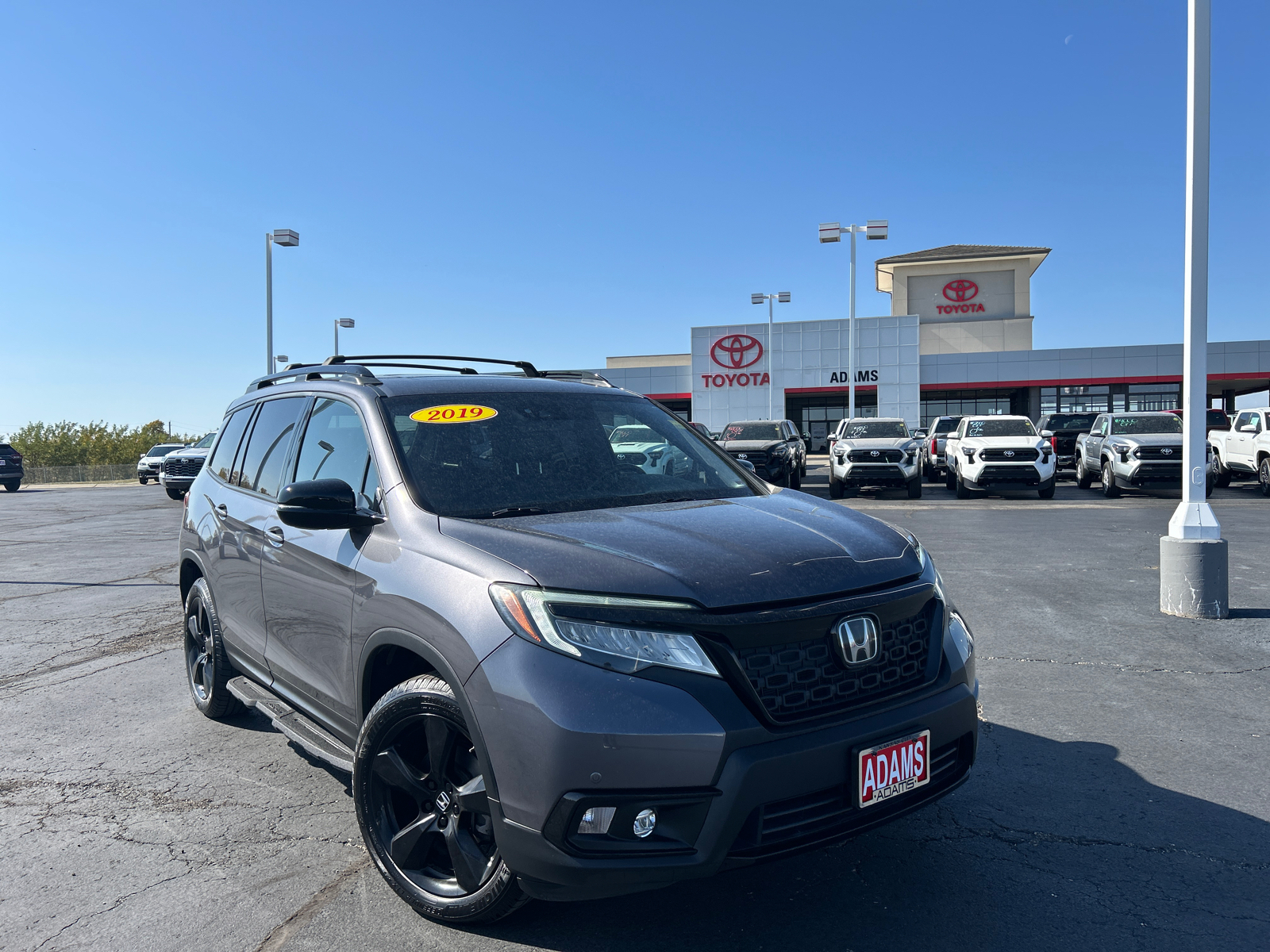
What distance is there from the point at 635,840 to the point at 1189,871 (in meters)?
2.08

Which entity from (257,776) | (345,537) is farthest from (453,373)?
(257,776)

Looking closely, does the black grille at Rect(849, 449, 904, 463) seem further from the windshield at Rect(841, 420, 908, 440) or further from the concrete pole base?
the concrete pole base

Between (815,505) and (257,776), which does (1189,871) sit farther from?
(257,776)

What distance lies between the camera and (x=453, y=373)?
431 centimetres

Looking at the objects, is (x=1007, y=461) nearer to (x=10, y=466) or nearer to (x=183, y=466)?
(x=183, y=466)

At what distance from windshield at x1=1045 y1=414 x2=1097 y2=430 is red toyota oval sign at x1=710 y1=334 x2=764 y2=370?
22.4m

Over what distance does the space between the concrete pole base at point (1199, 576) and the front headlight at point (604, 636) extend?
6092 millimetres

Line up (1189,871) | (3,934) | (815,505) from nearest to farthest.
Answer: (3,934) < (1189,871) < (815,505)

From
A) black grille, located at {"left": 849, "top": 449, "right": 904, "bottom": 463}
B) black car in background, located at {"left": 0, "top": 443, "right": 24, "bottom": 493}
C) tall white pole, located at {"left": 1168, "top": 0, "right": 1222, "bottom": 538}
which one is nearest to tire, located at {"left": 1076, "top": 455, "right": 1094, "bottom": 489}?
black grille, located at {"left": 849, "top": 449, "right": 904, "bottom": 463}

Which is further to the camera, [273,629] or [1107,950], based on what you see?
[273,629]

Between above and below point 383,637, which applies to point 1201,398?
above

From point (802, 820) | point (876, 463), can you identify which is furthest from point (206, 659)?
point (876, 463)

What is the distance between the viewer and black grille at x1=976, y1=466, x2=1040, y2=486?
18.4 metres

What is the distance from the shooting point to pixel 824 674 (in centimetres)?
259
